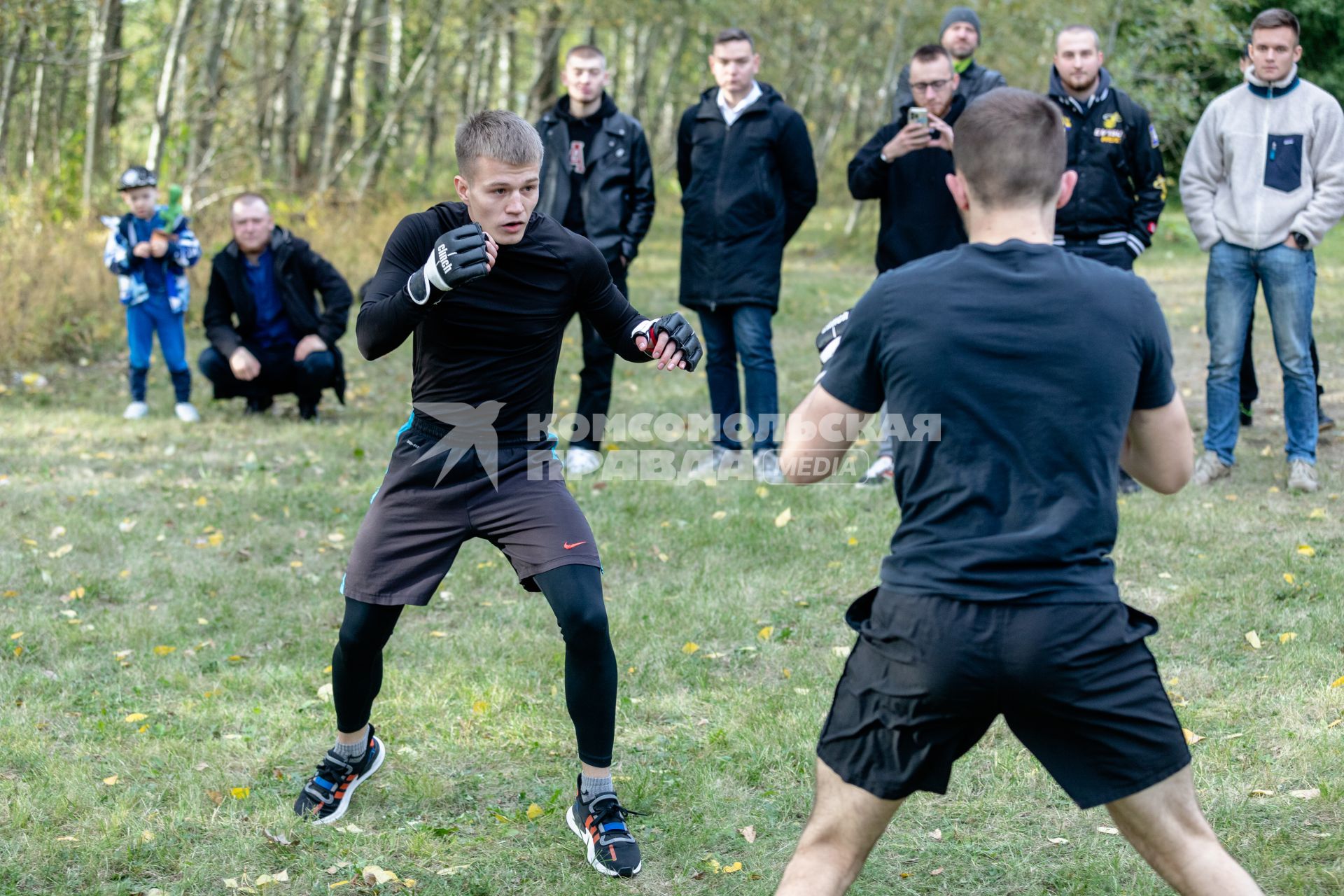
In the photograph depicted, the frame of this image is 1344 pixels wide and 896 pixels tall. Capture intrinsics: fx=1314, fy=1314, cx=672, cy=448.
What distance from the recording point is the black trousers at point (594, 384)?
8.40m

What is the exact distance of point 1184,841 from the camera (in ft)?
8.35

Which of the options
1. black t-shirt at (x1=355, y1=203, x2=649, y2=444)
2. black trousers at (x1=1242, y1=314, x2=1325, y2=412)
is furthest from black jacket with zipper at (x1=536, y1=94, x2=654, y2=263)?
black t-shirt at (x1=355, y1=203, x2=649, y2=444)

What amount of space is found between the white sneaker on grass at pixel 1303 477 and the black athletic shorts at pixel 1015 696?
537cm

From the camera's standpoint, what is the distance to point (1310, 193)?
23.7ft

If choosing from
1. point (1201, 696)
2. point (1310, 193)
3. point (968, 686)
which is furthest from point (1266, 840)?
point (1310, 193)

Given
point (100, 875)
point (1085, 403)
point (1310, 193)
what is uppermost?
point (1310, 193)

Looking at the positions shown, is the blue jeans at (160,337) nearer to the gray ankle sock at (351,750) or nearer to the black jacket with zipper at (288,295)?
the black jacket with zipper at (288,295)

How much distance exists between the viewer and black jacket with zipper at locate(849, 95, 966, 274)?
7.45 metres

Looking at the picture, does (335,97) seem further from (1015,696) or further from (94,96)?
(1015,696)

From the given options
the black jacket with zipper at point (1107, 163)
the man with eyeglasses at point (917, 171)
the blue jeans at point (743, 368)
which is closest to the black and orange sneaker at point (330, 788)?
the man with eyeglasses at point (917, 171)

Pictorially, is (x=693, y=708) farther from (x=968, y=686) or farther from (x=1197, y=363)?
(x=1197, y=363)

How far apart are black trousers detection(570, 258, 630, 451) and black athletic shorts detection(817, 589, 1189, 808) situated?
227 inches

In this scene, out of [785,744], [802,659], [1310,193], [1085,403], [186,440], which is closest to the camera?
[1085,403]

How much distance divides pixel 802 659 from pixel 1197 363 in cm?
769
